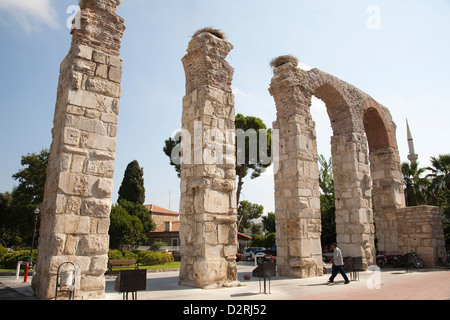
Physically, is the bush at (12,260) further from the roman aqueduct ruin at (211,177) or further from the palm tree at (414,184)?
the palm tree at (414,184)

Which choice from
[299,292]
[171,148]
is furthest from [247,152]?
[299,292]

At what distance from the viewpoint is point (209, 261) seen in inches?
275

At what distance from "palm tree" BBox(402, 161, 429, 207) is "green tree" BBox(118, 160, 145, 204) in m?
23.4

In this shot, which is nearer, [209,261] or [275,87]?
[209,261]

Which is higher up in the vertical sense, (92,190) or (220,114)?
(220,114)

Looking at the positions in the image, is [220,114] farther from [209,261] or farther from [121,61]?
[209,261]

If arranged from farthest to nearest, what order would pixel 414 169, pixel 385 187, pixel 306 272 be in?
1. pixel 414 169
2. pixel 385 187
3. pixel 306 272

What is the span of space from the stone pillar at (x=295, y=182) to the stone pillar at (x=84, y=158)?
5724 millimetres

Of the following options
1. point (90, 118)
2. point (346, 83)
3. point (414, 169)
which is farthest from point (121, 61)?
point (414, 169)

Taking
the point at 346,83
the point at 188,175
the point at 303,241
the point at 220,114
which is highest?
the point at 346,83

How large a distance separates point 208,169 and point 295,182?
3.54m

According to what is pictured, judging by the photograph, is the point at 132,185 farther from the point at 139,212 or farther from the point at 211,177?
the point at 211,177

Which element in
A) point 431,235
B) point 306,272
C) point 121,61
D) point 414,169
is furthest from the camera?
point 414,169

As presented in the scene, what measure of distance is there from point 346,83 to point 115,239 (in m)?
18.9
